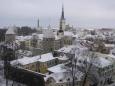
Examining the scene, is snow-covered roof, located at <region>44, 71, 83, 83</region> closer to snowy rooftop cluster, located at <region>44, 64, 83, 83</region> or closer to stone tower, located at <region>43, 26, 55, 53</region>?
snowy rooftop cluster, located at <region>44, 64, 83, 83</region>

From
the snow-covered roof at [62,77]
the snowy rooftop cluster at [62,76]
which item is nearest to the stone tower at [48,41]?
the snowy rooftop cluster at [62,76]

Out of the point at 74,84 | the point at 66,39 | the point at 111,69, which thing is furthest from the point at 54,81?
the point at 66,39

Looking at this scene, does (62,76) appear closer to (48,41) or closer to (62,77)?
(62,77)

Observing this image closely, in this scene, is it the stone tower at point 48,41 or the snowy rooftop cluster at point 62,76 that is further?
the stone tower at point 48,41

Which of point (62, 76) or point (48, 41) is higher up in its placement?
point (48, 41)

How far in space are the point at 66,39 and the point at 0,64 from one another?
26.7m

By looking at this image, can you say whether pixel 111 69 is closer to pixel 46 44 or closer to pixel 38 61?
pixel 38 61

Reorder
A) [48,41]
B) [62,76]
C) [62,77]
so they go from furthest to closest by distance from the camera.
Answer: [48,41] < [62,76] < [62,77]

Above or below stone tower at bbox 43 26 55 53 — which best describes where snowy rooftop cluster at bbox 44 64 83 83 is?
below

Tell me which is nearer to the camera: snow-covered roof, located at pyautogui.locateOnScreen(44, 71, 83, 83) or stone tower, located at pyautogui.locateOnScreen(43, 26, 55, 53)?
snow-covered roof, located at pyautogui.locateOnScreen(44, 71, 83, 83)

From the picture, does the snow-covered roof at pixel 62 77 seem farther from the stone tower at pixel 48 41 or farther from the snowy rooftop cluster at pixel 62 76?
the stone tower at pixel 48 41

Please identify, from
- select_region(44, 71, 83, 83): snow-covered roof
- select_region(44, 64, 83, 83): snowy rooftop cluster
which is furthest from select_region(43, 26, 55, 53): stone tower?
select_region(44, 71, 83, 83): snow-covered roof

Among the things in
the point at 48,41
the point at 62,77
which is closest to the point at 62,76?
the point at 62,77

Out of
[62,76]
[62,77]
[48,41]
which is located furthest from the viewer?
[48,41]
